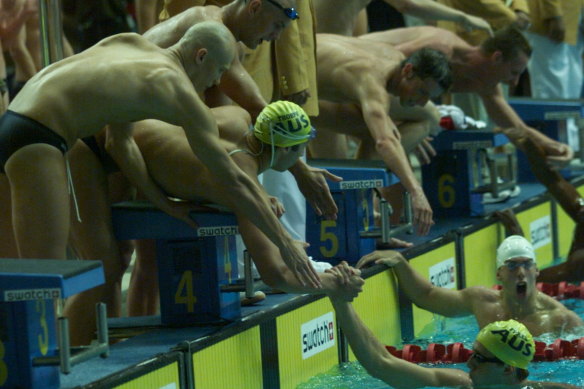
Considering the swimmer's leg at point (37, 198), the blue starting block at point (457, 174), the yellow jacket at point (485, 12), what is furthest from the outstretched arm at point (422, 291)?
the yellow jacket at point (485, 12)

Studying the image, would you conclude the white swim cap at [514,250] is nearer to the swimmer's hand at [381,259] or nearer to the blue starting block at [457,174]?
the swimmer's hand at [381,259]

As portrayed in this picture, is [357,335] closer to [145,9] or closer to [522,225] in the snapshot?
[145,9]

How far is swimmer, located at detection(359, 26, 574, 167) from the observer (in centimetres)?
665

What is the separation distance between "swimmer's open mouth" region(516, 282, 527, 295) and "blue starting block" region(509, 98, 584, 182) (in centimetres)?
299

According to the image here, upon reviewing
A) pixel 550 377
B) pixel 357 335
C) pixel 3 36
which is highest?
pixel 3 36

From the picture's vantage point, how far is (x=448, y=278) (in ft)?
21.0

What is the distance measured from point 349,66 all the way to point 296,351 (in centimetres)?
186

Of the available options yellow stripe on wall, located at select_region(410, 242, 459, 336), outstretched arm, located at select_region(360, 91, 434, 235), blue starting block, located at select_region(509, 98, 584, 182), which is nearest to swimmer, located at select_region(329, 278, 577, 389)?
outstretched arm, located at select_region(360, 91, 434, 235)

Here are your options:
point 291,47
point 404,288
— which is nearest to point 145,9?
point 291,47

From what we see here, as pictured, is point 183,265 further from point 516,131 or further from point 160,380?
point 516,131

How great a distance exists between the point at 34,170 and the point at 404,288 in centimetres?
221

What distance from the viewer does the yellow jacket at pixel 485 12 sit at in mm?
7879

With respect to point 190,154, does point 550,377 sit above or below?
below

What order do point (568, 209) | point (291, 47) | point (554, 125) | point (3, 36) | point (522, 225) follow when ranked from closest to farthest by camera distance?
point (291, 47)
point (3, 36)
point (568, 209)
point (522, 225)
point (554, 125)
